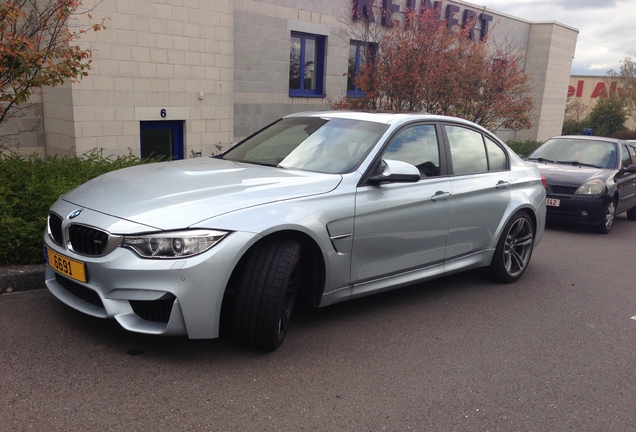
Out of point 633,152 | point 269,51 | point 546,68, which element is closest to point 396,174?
point 633,152

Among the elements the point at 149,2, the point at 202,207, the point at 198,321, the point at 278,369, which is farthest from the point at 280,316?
the point at 149,2

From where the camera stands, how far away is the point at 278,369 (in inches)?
146

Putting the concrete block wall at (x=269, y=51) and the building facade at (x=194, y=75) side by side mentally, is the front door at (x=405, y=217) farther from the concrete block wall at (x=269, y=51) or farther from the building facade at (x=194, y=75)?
the concrete block wall at (x=269, y=51)

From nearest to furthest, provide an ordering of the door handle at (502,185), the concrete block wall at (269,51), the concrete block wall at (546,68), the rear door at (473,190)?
the rear door at (473,190)
the door handle at (502,185)
the concrete block wall at (269,51)
the concrete block wall at (546,68)

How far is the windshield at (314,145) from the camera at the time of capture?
4.60 meters

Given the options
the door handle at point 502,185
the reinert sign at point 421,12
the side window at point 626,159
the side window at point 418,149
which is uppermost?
the reinert sign at point 421,12

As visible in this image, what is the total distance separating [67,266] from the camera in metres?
3.76

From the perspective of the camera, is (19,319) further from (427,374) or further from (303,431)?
(427,374)

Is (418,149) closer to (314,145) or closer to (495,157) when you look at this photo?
(314,145)

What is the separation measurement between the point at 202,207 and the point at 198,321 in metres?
0.71

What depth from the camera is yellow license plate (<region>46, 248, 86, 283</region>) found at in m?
3.63

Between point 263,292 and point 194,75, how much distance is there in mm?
7463

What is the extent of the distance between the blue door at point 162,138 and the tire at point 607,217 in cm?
725

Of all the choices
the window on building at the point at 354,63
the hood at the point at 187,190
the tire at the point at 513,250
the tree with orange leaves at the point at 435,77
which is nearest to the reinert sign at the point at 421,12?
the window on building at the point at 354,63
